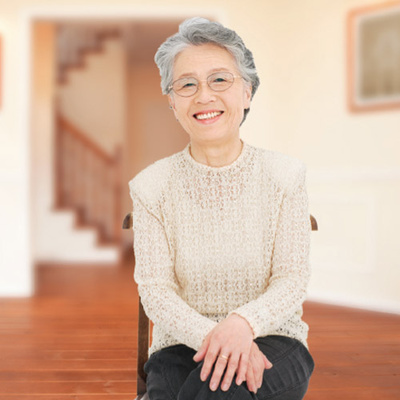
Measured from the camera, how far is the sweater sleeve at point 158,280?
1.20m

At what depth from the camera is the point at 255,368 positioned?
1.10 meters

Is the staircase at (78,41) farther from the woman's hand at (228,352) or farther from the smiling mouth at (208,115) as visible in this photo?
the woman's hand at (228,352)

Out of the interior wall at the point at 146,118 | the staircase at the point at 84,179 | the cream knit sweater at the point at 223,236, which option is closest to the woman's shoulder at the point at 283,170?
the cream knit sweater at the point at 223,236

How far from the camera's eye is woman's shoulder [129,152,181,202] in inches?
53.0

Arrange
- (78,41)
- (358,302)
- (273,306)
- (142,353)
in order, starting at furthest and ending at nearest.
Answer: (78,41) < (358,302) < (142,353) < (273,306)

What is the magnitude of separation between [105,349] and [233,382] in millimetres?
1618

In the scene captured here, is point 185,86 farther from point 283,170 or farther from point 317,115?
point 317,115

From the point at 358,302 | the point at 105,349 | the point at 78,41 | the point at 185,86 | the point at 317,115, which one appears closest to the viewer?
the point at 185,86

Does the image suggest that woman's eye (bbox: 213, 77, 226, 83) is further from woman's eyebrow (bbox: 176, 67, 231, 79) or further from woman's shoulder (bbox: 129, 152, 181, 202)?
woman's shoulder (bbox: 129, 152, 181, 202)

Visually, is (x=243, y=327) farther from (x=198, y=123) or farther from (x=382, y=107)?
(x=382, y=107)

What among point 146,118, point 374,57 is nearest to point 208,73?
point 374,57

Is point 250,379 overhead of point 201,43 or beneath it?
beneath

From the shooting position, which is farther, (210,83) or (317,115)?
(317,115)

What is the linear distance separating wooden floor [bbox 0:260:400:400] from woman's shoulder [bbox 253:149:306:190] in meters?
1.02
